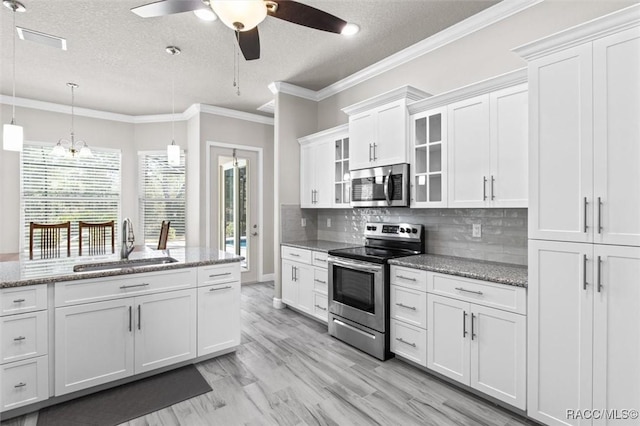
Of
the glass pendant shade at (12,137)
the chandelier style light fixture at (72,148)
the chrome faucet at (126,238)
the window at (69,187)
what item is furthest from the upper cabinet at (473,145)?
the window at (69,187)

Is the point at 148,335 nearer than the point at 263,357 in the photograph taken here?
Yes

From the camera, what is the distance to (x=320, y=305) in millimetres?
3689

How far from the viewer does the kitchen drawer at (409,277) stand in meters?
2.60

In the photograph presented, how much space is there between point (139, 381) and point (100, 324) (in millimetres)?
590

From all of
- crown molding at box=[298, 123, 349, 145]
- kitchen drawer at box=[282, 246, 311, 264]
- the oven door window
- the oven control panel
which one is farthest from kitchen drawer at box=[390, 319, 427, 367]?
crown molding at box=[298, 123, 349, 145]

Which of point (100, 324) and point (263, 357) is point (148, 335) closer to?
point (100, 324)

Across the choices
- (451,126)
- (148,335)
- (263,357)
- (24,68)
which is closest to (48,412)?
(148,335)

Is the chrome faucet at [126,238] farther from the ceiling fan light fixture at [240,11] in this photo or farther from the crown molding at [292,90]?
the crown molding at [292,90]

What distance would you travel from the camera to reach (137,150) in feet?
18.9

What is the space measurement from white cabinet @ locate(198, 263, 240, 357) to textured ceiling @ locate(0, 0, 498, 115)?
228 cm

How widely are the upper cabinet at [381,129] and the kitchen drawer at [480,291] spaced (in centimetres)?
118

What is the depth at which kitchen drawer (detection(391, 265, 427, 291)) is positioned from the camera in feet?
8.53

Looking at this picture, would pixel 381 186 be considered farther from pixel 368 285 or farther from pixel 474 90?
pixel 474 90

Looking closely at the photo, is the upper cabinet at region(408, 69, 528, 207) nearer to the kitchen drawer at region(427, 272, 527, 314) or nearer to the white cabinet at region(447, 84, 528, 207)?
the white cabinet at region(447, 84, 528, 207)
